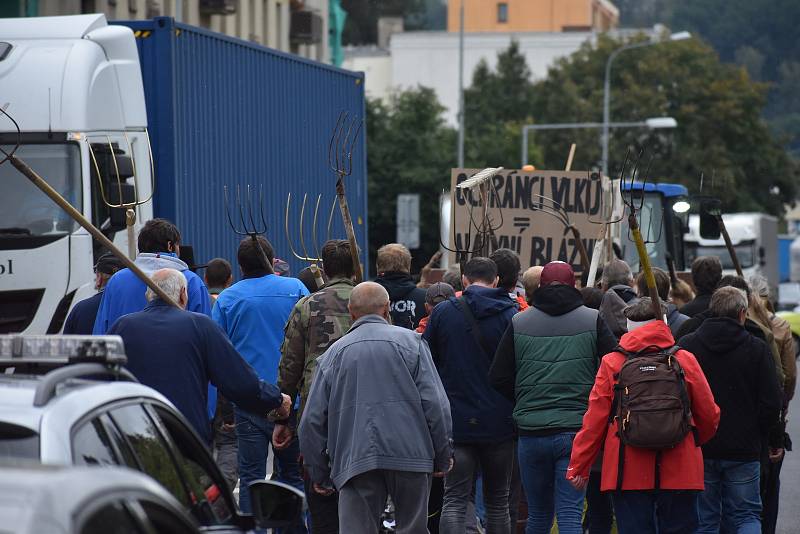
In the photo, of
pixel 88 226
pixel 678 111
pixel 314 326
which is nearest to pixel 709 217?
pixel 314 326

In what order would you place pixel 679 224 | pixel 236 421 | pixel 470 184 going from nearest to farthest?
pixel 236 421
pixel 470 184
pixel 679 224

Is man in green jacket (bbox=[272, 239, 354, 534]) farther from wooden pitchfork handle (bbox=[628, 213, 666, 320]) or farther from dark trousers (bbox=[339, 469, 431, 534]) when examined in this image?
wooden pitchfork handle (bbox=[628, 213, 666, 320])

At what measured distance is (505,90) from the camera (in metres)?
76.4

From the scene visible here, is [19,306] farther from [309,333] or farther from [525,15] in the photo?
[525,15]

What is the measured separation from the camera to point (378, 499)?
268 inches

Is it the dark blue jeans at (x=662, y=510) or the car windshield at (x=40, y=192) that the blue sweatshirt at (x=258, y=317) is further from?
the car windshield at (x=40, y=192)

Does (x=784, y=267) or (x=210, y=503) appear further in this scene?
(x=784, y=267)

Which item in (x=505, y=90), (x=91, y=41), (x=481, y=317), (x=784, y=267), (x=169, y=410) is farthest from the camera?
(x=505, y=90)

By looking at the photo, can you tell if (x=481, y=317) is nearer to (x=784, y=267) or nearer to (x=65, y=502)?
(x=65, y=502)

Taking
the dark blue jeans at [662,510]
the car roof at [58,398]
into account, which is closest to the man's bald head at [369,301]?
the dark blue jeans at [662,510]

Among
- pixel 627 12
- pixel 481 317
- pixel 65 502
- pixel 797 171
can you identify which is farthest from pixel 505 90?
pixel 627 12

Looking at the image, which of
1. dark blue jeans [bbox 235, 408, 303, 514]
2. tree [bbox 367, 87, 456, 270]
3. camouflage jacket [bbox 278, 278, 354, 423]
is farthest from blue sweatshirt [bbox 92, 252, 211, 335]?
tree [bbox 367, 87, 456, 270]

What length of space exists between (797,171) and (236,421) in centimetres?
6249

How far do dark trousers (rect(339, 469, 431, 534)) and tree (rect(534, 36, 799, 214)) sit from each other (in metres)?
50.9
